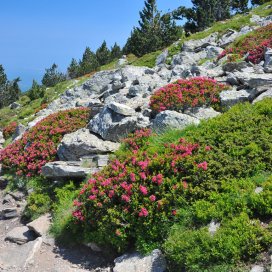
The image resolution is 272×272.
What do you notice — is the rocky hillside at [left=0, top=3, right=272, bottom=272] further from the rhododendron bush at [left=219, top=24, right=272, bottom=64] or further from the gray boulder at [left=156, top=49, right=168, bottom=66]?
the gray boulder at [left=156, top=49, right=168, bottom=66]

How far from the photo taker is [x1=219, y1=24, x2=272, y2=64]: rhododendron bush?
22.3 metres

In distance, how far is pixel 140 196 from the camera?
10.6 meters

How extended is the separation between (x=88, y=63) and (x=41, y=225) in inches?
3439

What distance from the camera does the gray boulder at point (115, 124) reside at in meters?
16.2

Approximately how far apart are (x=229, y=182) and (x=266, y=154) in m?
1.41

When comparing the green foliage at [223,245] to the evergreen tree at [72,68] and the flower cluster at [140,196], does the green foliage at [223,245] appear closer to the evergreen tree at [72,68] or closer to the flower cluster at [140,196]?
the flower cluster at [140,196]

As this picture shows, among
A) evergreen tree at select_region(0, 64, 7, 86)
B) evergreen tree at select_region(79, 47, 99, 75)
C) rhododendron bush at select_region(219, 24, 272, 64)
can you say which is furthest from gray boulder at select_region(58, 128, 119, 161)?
evergreen tree at select_region(0, 64, 7, 86)

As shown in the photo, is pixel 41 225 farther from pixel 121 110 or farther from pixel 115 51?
pixel 115 51

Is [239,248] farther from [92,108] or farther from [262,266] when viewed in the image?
[92,108]

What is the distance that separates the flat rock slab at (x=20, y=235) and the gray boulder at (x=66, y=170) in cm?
257

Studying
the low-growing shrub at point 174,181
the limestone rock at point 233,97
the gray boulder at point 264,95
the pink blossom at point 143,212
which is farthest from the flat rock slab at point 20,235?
the gray boulder at point 264,95

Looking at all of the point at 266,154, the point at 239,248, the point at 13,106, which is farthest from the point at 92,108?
the point at 13,106

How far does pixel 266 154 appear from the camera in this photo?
1016cm

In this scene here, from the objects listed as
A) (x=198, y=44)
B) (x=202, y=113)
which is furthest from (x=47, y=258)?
(x=198, y=44)
